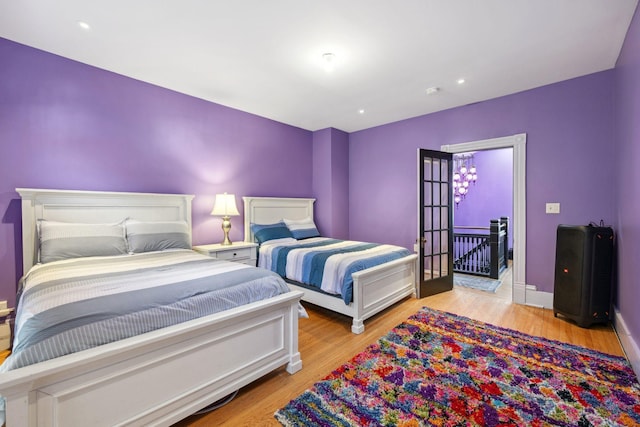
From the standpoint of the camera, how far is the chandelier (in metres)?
6.64

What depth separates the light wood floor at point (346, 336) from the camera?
1.63 meters

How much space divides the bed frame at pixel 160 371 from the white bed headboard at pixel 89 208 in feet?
0.54

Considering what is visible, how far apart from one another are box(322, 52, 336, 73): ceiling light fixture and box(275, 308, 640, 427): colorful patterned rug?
2.64m

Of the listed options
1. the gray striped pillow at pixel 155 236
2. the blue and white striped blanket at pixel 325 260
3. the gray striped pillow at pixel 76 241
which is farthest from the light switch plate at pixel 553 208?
the gray striped pillow at pixel 76 241

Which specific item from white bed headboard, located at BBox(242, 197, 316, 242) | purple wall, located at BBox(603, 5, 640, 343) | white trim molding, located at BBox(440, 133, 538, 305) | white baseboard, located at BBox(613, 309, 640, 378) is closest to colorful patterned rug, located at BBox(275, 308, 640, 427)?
white baseboard, located at BBox(613, 309, 640, 378)

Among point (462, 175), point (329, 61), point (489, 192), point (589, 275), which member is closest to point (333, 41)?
point (329, 61)

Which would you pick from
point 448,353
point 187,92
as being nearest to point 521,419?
point 448,353

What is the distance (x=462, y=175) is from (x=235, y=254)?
5910mm

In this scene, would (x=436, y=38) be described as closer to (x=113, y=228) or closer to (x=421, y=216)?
(x=421, y=216)

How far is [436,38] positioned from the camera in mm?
2303

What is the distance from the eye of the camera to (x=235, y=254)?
3354mm

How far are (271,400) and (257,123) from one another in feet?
11.9

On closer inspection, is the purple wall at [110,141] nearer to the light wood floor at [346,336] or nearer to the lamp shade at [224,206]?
the lamp shade at [224,206]

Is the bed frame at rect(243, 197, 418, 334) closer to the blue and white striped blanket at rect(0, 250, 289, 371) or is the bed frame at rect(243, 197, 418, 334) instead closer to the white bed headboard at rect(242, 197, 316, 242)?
the white bed headboard at rect(242, 197, 316, 242)
